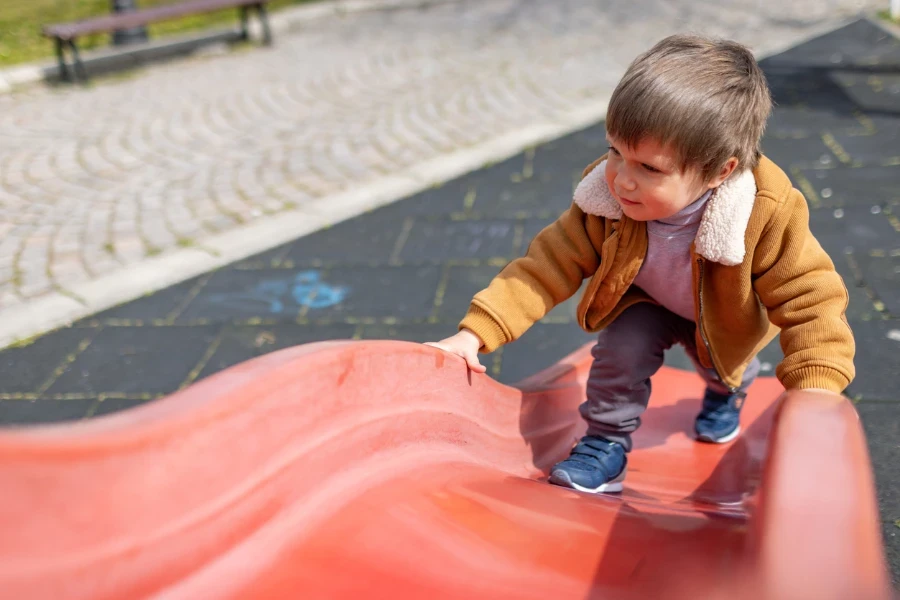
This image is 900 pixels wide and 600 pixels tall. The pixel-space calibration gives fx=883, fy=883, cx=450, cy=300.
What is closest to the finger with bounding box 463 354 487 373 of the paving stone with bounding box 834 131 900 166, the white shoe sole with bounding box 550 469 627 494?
the white shoe sole with bounding box 550 469 627 494

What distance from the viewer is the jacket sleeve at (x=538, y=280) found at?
76.3 inches

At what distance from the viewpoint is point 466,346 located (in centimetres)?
186

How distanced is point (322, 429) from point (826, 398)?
2.53 ft

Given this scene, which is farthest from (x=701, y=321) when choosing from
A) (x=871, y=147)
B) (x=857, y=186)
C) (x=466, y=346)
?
(x=871, y=147)

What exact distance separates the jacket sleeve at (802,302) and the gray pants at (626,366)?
0.29 metres

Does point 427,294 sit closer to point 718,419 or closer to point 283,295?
point 283,295

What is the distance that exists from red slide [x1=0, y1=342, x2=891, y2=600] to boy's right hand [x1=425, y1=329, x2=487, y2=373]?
12 cm

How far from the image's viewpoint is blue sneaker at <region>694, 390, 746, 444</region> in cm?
229

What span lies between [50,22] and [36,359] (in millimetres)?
7255

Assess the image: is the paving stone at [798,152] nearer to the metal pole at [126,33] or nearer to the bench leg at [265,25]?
the bench leg at [265,25]

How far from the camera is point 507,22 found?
27.6 feet

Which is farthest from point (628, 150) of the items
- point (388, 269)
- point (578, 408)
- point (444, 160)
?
point (444, 160)

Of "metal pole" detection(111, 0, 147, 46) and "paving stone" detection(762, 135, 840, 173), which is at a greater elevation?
"metal pole" detection(111, 0, 147, 46)

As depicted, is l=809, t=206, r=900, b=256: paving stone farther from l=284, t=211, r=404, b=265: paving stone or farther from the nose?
the nose
